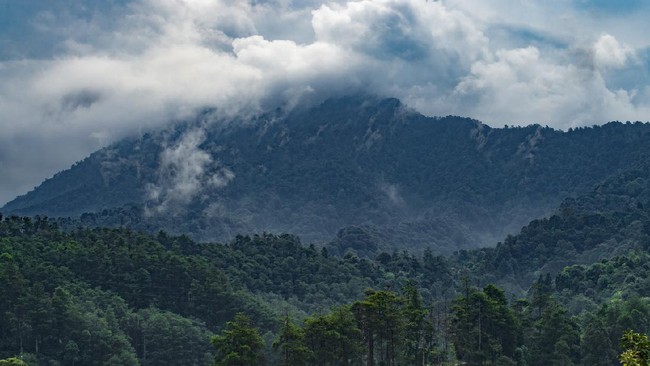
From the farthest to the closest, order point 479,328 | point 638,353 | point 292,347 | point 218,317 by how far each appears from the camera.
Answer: point 218,317, point 479,328, point 292,347, point 638,353

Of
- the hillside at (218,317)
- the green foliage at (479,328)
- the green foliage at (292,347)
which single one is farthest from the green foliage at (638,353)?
the green foliage at (479,328)

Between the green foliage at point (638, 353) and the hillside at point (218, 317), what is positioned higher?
the hillside at point (218, 317)

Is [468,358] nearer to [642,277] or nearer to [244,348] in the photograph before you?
[244,348]

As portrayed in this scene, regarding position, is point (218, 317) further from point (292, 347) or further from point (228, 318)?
point (292, 347)

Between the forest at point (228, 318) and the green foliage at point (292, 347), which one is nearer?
the green foliage at point (292, 347)

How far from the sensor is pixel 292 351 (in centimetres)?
9794

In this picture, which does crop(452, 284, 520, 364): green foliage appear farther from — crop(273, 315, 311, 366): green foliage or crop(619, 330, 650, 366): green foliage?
crop(619, 330, 650, 366): green foliage

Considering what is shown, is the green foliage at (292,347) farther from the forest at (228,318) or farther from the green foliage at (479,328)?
the green foliage at (479,328)

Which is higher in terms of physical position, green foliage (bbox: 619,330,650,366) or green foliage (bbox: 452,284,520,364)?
green foliage (bbox: 452,284,520,364)

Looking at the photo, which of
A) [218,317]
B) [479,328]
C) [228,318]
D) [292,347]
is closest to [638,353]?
[292,347]

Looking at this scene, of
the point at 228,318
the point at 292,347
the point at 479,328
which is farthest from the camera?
the point at 228,318

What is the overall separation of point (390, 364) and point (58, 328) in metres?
60.1

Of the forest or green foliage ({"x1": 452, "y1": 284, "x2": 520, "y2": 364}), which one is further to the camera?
green foliage ({"x1": 452, "y1": 284, "x2": 520, "y2": 364})

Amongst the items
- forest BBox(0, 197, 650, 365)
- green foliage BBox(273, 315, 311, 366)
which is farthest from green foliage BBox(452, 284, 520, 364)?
green foliage BBox(273, 315, 311, 366)
